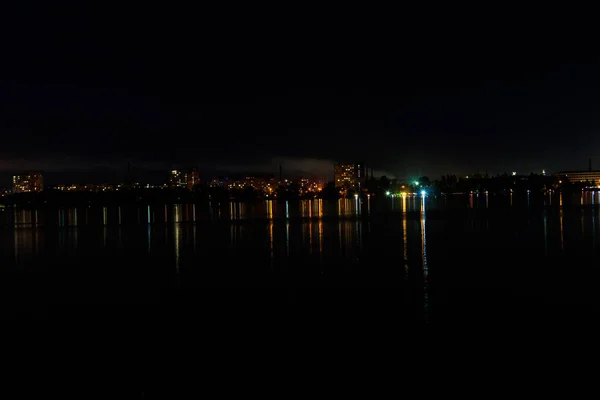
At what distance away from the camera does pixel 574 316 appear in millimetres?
8688

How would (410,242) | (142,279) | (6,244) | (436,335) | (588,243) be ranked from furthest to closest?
(6,244)
(410,242)
(588,243)
(142,279)
(436,335)

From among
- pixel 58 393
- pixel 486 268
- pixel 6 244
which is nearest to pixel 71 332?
pixel 58 393

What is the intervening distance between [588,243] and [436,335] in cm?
1361

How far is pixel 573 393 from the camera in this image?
5.69m

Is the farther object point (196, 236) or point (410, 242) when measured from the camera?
point (196, 236)

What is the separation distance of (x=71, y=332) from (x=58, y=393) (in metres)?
2.67

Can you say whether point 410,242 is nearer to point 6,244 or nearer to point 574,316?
point 574,316

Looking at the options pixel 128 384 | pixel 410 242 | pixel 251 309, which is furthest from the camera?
pixel 410 242

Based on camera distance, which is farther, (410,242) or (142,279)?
(410,242)

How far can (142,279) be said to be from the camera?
1345cm

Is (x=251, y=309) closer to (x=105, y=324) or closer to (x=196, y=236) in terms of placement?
(x=105, y=324)

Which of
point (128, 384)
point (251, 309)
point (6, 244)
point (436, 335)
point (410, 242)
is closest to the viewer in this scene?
point (128, 384)

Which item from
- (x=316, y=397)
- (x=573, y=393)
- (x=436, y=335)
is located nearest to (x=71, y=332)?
(x=316, y=397)

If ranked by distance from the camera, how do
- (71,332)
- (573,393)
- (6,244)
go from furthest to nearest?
(6,244) < (71,332) < (573,393)
